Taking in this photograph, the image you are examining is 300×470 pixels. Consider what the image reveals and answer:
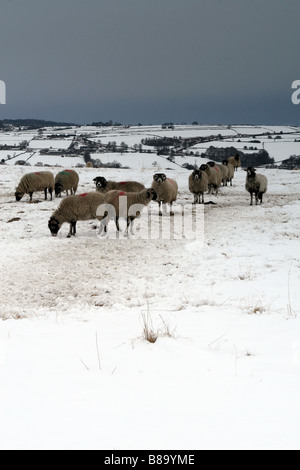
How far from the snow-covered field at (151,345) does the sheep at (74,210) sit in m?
1.07

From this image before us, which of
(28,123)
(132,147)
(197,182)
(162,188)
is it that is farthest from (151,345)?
(28,123)

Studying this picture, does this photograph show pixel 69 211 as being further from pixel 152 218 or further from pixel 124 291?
pixel 124 291

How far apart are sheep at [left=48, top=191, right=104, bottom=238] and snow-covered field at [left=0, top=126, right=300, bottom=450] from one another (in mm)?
1068

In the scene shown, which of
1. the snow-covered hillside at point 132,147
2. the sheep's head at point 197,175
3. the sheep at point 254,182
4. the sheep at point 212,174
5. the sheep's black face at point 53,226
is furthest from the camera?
the snow-covered hillside at point 132,147

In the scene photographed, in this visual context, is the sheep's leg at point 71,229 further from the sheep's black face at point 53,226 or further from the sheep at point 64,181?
the sheep at point 64,181

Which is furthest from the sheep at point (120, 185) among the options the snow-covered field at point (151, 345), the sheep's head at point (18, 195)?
the snow-covered field at point (151, 345)

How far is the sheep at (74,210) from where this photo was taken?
11453 millimetres

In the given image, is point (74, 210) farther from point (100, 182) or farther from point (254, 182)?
point (254, 182)

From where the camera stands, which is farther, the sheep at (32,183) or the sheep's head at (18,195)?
the sheep's head at (18,195)

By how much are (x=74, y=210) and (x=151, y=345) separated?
8521 millimetres

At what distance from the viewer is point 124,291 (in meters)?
6.88
